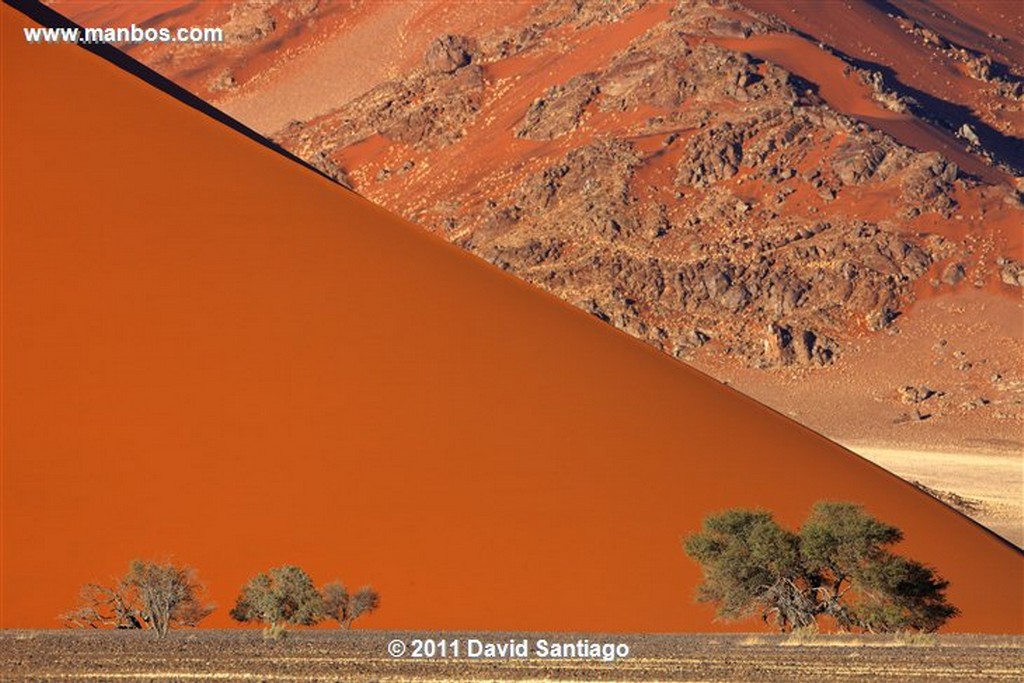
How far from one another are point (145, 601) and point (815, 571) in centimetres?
848

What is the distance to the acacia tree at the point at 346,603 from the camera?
25.7 metres

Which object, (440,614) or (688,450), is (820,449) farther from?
(440,614)

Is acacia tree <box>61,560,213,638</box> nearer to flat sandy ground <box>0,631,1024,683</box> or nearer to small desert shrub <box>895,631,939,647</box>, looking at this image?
flat sandy ground <box>0,631,1024,683</box>

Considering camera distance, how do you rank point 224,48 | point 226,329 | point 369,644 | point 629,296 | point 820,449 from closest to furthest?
1. point 369,644
2. point 226,329
3. point 820,449
4. point 629,296
5. point 224,48

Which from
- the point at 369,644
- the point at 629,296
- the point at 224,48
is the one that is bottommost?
the point at 369,644

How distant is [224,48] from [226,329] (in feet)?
289

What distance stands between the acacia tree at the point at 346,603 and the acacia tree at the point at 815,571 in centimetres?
414

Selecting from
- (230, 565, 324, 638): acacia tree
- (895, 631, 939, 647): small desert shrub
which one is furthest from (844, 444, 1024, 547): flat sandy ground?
(230, 565, 324, 638): acacia tree

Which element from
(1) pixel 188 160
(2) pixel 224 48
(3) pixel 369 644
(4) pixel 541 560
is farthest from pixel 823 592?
(2) pixel 224 48

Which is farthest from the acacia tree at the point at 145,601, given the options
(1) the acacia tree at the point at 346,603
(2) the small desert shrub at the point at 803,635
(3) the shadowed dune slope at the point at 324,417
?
(2) the small desert shrub at the point at 803,635

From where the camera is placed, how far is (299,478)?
2780cm

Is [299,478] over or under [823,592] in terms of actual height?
over

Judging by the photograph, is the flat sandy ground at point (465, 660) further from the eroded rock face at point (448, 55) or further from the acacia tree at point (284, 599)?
the eroded rock face at point (448, 55)

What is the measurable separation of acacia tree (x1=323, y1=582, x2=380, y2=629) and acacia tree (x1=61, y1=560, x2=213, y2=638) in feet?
5.19
